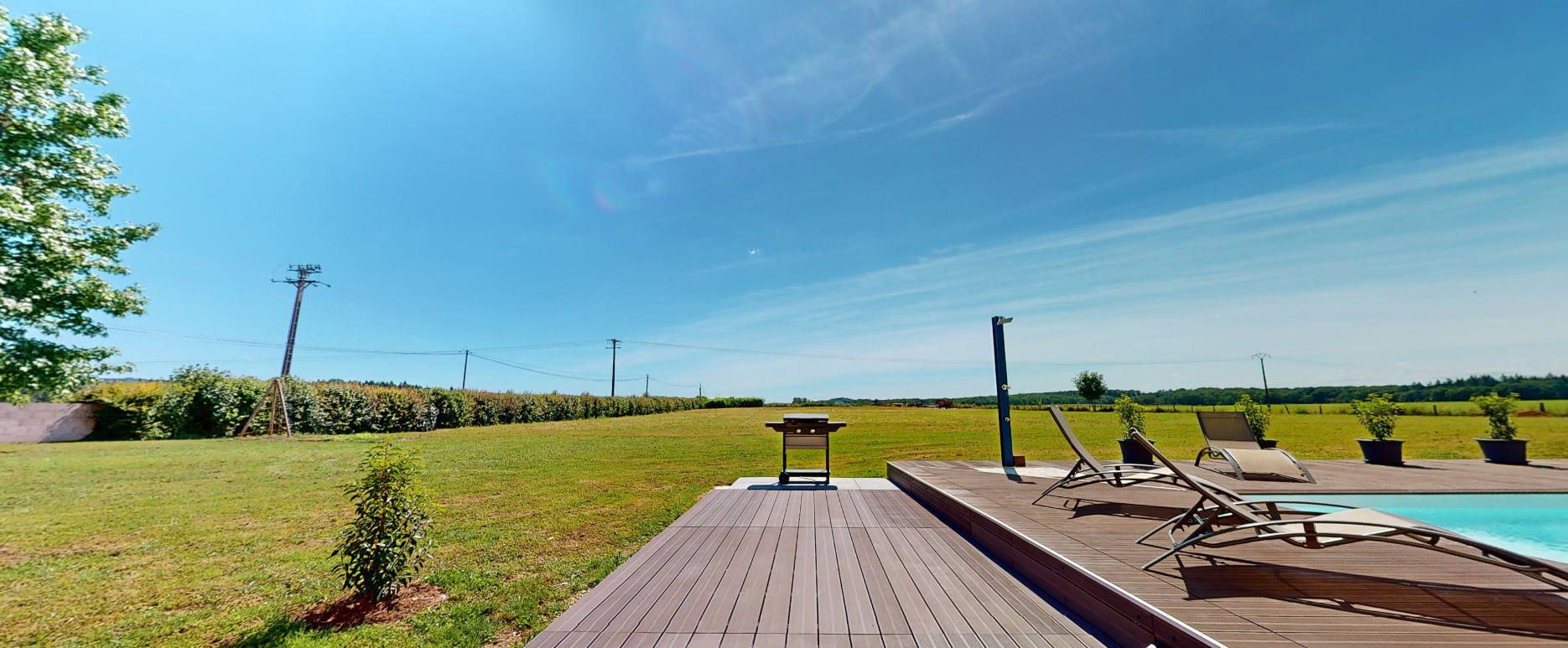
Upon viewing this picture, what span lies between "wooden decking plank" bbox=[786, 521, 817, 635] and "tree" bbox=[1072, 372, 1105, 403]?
35.9 feet

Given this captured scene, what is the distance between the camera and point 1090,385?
12.4m

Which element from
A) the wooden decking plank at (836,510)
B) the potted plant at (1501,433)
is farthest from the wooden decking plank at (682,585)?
the potted plant at (1501,433)

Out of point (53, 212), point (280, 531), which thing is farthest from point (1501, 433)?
point (53, 212)

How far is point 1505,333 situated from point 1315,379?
5340cm

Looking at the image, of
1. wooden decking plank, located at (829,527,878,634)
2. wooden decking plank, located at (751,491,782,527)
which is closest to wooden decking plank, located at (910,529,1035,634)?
wooden decking plank, located at (829,527,878,634)

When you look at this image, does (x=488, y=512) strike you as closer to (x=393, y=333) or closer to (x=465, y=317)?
(x=465, y=317)

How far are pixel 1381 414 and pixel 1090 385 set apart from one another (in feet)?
15.5

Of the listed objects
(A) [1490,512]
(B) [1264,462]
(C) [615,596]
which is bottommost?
(A) [1490,512]

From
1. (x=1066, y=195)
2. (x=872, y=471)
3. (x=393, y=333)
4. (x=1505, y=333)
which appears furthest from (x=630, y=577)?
(x=393, y=333)

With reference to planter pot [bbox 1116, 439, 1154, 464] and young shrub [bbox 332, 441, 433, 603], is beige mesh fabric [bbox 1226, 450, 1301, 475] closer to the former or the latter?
planter pot [bbox 1116, 439, 1154, 464]

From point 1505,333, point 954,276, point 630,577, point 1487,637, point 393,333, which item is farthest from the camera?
point 393,333

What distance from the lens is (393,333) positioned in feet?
161

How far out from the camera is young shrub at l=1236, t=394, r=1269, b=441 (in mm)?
9469

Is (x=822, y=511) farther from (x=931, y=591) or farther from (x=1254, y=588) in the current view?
(x=1254, y=588)
